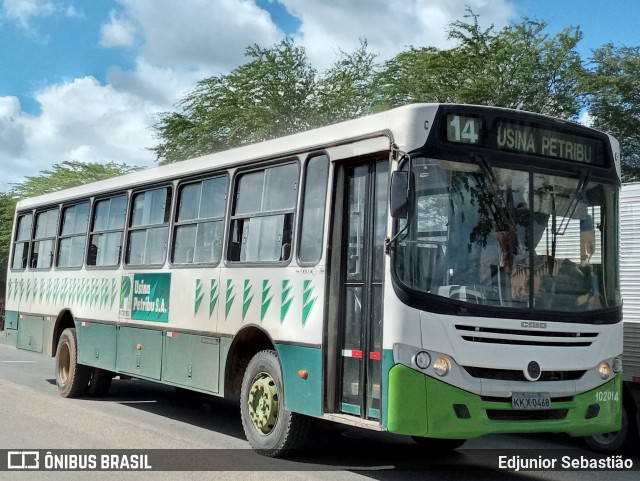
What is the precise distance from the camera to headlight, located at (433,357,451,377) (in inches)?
273

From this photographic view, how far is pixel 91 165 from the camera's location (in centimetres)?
4159

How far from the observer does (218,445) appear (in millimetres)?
9383

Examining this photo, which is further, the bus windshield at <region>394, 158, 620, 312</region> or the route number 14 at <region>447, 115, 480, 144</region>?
the route number 14 at <region>447, 115, 480, 144</region>

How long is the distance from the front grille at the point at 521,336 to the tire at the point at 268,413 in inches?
82.7

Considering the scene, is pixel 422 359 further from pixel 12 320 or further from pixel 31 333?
pixel 12 320

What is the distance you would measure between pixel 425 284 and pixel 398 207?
668 mm

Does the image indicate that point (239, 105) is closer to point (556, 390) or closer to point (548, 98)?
point (548, 98)

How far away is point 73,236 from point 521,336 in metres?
8.89

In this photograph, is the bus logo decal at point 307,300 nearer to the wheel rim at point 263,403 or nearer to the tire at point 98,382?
the wheel rim at point 263,403

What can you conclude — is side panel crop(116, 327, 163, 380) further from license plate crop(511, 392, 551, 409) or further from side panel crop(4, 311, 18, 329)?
license plate crop(511, 392, 551, 409)

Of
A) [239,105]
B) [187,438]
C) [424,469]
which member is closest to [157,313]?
[187,438]

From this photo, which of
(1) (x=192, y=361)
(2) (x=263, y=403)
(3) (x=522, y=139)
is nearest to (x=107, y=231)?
(1) (x=192, y=361)

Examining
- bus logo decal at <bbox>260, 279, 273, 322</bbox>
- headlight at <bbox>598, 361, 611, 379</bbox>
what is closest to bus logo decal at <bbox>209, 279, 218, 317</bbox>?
bus logo decal at <bbox>260, 279, 273, 322</bbox>

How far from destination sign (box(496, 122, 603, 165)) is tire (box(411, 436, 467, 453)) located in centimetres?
323
